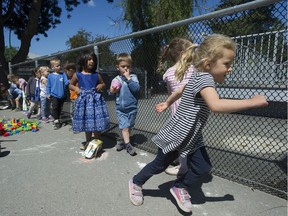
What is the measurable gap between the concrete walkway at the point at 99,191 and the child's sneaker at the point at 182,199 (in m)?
0.08

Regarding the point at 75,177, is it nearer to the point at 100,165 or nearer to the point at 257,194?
the point at 100,165

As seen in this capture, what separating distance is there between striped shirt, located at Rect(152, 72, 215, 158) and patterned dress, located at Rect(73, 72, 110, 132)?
2022 millimetres

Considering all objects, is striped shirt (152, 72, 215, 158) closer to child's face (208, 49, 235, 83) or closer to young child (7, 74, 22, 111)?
child's face (208, 49, 235, 83)

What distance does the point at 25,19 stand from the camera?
811 inches

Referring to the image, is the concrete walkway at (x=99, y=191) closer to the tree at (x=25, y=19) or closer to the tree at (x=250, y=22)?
the tree at (x=250, y=22)

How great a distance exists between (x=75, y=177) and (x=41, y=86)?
475cm

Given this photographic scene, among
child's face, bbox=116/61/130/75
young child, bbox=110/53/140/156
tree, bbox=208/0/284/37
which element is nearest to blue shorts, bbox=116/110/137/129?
young child, bbox=110/53/140/156

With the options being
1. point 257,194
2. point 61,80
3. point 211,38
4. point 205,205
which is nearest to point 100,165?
point 205,205

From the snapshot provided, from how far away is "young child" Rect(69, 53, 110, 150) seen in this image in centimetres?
428

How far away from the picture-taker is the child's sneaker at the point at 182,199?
98.0 inches

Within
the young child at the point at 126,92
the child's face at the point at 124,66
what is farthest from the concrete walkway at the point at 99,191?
the child's face at the point at 124,66

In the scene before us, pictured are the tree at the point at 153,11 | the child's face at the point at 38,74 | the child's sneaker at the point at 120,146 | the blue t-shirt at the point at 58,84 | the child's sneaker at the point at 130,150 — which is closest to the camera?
the child's sneaker at the point at 130,150

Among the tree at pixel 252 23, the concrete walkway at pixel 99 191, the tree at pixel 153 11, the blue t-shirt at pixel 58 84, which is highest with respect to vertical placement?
the tree at pixel 153 11

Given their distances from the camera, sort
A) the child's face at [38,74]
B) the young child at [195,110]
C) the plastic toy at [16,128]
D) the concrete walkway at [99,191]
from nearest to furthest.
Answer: the young child at [195,110]
the concrete walkway at [99,191]
the plastic toy at [16,128]
the child's face at [38,74]
